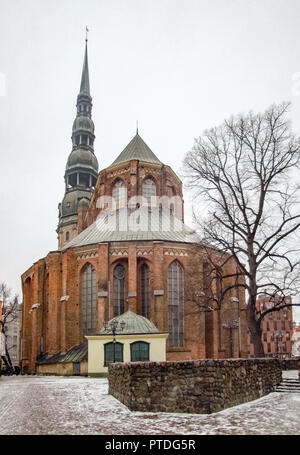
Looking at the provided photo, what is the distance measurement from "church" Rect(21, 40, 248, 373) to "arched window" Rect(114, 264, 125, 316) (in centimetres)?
7

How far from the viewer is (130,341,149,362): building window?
1142 inches

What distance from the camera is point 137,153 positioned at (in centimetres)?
4772

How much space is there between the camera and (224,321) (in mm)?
38906

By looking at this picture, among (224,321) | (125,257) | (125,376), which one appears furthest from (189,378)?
(224,321)

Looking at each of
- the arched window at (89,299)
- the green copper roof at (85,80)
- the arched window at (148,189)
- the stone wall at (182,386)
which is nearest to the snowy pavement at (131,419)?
the stone wall at (182,386)

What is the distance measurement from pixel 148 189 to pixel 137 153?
164 inches

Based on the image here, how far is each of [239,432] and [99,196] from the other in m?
38.7

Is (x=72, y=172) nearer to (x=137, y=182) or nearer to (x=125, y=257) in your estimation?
(x=137, y=182)

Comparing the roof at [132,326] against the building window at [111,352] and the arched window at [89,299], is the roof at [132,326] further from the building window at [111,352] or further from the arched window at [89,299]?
the arched window at [89,299]

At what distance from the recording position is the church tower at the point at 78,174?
61000 millimetres

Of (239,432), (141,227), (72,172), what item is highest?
(72,172)
